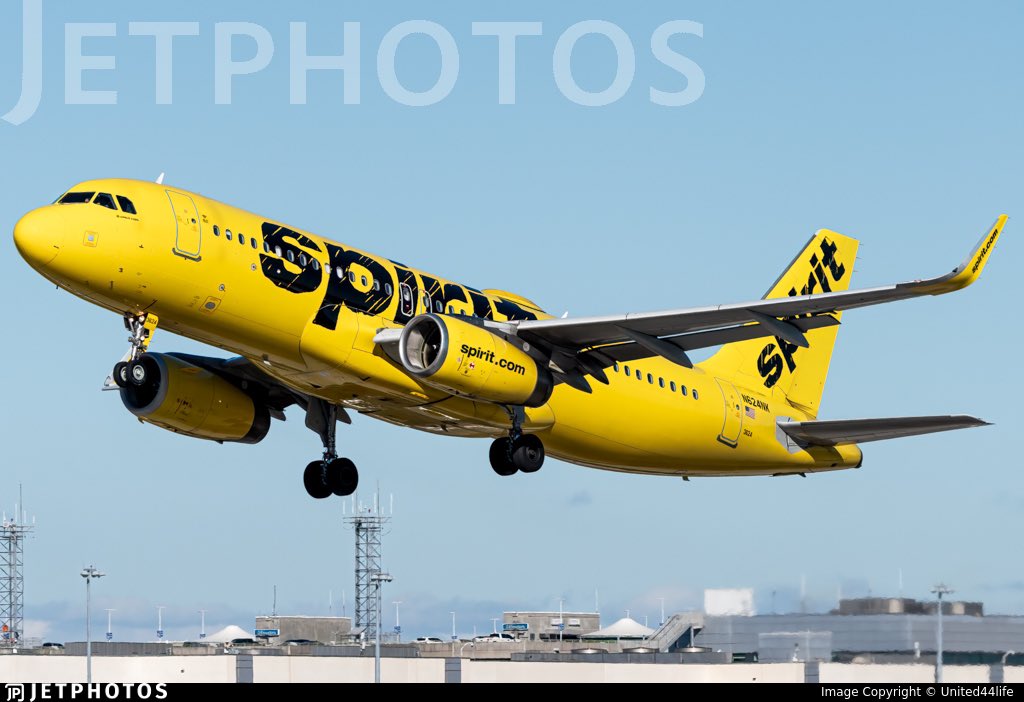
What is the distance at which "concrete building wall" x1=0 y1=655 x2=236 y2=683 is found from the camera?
58969 mm

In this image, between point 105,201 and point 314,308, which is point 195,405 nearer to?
point 314,308

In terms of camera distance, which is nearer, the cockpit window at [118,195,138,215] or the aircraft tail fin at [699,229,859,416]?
the cockpit window at [118,195,138,215]

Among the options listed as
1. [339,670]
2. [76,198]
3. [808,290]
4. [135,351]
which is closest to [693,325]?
[135,351]

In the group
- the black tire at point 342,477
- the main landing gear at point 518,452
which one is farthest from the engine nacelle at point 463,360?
the black tire at point 342,477

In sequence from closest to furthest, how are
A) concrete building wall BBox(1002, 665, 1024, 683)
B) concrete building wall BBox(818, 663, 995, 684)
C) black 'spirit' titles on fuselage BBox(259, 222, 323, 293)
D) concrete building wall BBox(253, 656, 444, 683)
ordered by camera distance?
black 'spirit' titles on fuselage BBox(259, 222, 323, 293) < concrete building wall BBox(1002, 665, 1024, 683) < concrete building wall BBox(818, 663, 995, 684) < concrete building wall BBox(253, 656, 444, 683)

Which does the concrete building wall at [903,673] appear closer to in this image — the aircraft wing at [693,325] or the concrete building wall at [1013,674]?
the concrete building wall at [1013,674]

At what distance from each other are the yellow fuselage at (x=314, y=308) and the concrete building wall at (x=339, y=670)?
65.6 ft

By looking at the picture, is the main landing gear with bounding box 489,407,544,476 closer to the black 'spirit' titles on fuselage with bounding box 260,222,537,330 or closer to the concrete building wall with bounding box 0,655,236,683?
the black 'spirit' titles on fuselage with bounding box 260,222,537,330

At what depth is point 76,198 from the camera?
1334 inches

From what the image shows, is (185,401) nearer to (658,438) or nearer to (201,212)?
(201,212)

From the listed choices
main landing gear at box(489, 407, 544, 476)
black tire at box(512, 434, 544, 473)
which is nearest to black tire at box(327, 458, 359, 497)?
main landing gear at box(489, 407, 544, 476)

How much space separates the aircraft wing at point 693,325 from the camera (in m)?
33.9

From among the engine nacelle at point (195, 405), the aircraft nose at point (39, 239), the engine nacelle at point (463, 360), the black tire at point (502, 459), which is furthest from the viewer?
the engine nacelle at point (195, 405)

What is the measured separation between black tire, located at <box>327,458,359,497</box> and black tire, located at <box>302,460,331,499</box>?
0.19 meters
